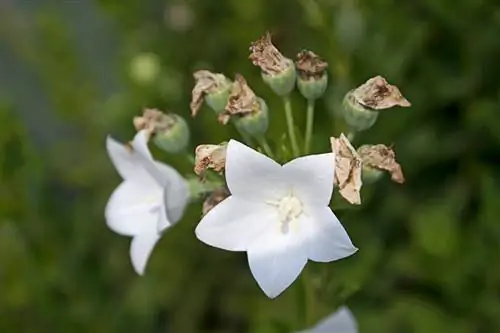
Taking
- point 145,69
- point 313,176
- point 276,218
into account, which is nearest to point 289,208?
point 276,218

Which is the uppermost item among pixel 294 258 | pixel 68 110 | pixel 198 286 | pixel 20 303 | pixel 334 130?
pixel 294 258

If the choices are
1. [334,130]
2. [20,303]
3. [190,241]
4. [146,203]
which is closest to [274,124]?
[334,130]

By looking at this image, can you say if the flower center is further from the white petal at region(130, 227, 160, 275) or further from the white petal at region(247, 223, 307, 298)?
the white petal at region(130, 227, 160, 275)

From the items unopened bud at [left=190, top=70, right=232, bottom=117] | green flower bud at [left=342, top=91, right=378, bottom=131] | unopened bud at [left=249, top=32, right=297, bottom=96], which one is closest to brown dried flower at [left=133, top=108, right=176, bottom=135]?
unopened bud at [left=190, top=70, right=232, bottom=117]

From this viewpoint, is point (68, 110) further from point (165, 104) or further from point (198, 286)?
point (198, 286)

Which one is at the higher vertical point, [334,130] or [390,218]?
[334,130]

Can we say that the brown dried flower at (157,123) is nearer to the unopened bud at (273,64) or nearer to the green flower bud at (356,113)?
the unopened bud at (273,64)

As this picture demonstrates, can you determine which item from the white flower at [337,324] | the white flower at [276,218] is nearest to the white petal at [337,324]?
the white flower at [337,324]
